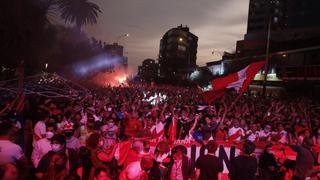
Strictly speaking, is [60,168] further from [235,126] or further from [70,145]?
[235,126]

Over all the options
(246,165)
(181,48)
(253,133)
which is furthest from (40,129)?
(181,48)

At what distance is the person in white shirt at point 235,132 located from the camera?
429 inches

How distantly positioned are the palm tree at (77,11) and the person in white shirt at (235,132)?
37789mm

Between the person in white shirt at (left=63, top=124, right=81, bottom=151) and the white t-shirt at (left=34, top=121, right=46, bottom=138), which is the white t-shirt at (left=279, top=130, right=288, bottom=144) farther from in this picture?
the white t-shirt at (left=34, top=121, right=46, bottom=138)

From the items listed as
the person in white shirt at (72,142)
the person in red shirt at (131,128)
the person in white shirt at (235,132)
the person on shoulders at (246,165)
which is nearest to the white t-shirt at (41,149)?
the person in white shirt at (72,142)

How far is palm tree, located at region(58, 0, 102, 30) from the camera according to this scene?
46000 mm

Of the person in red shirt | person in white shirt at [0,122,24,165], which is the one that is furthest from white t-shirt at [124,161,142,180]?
the person in red shirt

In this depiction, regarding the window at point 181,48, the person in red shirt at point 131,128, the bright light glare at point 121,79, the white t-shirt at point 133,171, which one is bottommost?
the white t-shirt at point 133,171

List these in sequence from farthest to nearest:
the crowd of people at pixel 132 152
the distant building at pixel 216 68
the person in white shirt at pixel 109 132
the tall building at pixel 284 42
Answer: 1. the distant building at pixel 216 68
2. the tall building at pixel 284 42
3. the person in white shirt at pixel 109 132
4. the crowd of people at pixel 132 152

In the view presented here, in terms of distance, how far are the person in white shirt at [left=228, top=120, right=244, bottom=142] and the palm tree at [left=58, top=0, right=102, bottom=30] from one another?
37.8m

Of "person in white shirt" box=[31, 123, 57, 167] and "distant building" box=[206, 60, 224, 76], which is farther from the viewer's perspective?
"distant building" box=[206, 60, 224, 76]

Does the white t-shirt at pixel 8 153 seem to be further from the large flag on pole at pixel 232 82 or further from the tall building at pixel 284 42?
the tall building at pixel 284 42

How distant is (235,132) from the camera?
1111 centimetres

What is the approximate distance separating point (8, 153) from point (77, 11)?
4209 centimetres
